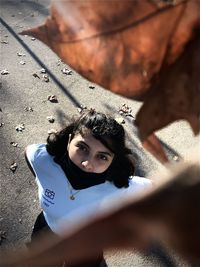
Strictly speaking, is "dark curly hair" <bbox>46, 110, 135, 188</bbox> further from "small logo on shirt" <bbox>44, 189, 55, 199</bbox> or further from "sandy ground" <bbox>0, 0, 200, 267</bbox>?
"sandy ground" <bbox>0, 0, 200, 267</bbox>

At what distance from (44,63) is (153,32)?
4.17 metres

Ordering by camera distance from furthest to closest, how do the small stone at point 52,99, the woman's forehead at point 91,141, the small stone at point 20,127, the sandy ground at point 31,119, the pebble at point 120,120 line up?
the small stone at point 52,99
the pebble at point 120,120
the small stone at point 20,127
the sandy ground at point 31,119
the woman's forehead at point 91,141

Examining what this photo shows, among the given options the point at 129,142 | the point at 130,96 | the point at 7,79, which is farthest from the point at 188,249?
the point at 7,79

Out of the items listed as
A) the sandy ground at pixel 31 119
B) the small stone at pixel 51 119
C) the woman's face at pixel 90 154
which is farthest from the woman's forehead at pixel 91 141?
the small stone at pixel 51 119

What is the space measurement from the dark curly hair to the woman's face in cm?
2

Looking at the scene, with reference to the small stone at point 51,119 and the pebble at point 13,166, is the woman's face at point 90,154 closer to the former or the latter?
the pebble at point 13,166

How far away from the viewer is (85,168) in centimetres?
164

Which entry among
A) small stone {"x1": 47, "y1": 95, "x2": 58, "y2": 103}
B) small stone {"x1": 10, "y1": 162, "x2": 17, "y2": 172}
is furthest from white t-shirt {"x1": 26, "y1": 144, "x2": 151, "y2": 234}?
small stone {"x1": 47, "y1": 95, "x2": 58, "y2": 103}

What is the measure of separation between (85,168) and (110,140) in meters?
0.14

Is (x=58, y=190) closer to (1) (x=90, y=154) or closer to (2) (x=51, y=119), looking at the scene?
(1) (x=90, y=154)

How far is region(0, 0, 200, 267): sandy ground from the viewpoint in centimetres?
271

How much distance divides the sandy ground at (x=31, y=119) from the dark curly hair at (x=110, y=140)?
923 mm

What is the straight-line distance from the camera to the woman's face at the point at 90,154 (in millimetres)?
1578

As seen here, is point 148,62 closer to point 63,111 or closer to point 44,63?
point 63,111
